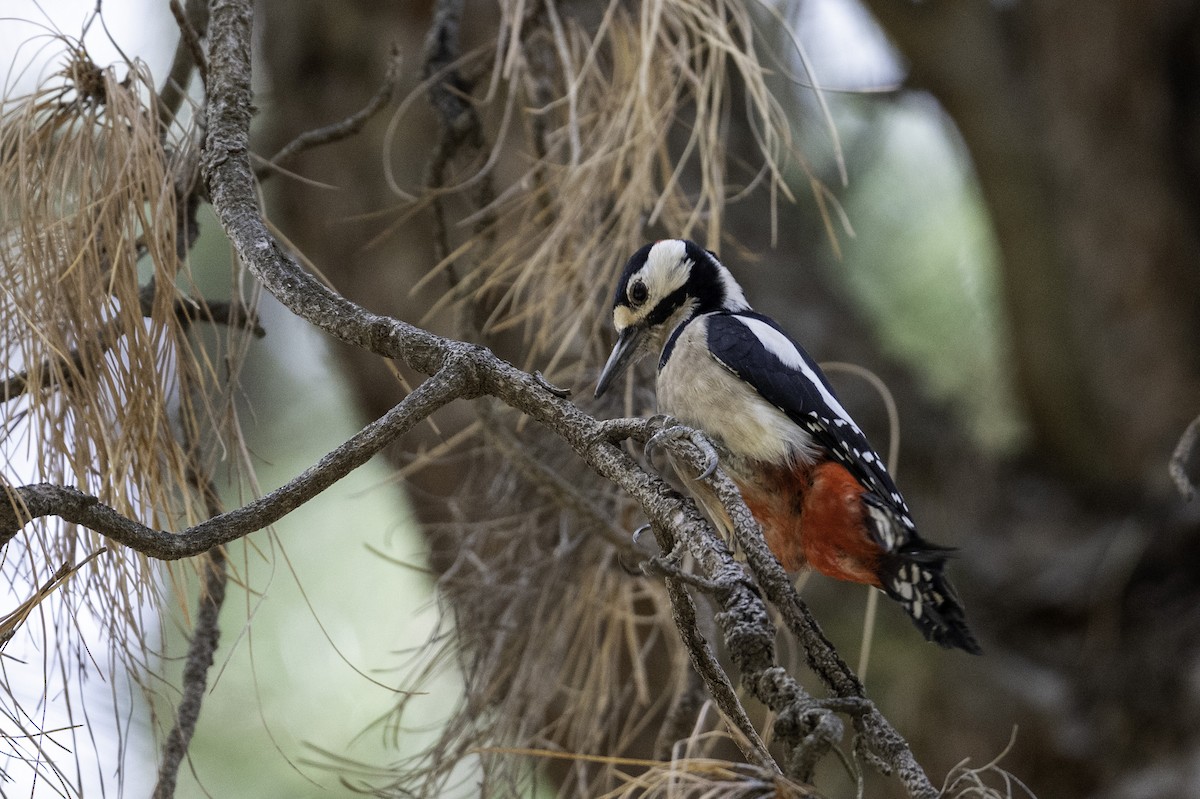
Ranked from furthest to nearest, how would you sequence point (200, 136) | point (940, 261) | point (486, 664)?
point (940, 261) → point (486, 664) → point (200, 136)

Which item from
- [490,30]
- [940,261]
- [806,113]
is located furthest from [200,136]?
[940,261]

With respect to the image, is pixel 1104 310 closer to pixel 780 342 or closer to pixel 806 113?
pixel 806 113

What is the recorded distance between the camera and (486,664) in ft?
7.03

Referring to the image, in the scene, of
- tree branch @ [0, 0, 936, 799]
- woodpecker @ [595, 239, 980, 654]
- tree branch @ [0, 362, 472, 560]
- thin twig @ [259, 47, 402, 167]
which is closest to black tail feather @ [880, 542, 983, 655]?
woodpecker @ [595, 239, 980, 654]

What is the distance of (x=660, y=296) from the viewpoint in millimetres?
2221

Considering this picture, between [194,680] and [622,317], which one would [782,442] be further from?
[194,680]

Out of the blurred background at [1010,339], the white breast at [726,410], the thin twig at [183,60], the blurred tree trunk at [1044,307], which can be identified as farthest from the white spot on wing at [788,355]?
the blurred tree trunk at [1044,307]

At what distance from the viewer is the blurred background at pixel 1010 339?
9.45 feet

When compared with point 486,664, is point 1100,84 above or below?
above

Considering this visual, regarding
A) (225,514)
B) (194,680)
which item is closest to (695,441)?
(225,514)

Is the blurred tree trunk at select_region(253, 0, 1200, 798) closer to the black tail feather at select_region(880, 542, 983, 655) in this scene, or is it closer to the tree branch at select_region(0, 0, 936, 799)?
the black tail feather at select_region(880, 542, 983, 655)

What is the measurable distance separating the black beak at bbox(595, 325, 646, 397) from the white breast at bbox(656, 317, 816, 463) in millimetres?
95

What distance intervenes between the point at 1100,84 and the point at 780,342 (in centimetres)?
163

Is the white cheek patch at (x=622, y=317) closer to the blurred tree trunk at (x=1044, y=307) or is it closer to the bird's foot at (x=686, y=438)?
the bird's foot at (x=686, y=438)
